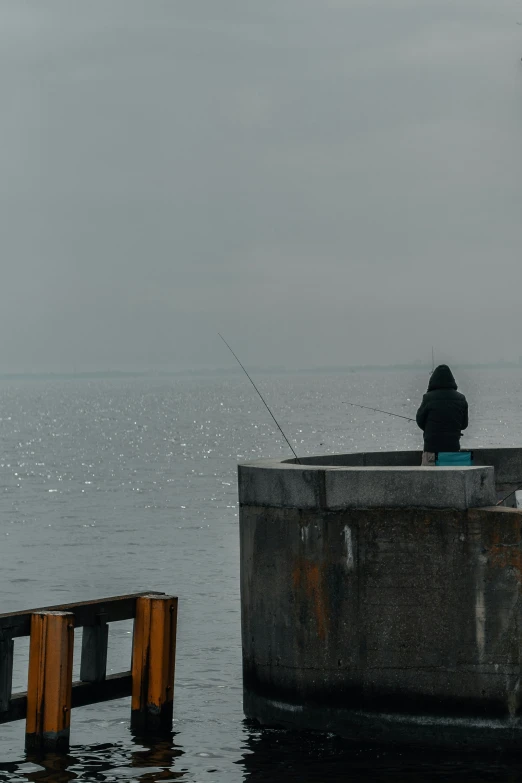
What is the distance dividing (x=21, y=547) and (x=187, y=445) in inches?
1957

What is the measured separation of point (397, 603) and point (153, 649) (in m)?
2.19

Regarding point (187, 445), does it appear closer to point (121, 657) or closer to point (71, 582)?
point (71, 582)

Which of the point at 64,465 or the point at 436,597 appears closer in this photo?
the point at 436,597

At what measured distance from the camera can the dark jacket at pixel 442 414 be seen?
12.5 metres

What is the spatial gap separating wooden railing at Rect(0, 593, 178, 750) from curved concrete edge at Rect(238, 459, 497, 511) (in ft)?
5.15

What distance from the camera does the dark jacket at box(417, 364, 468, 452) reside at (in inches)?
491

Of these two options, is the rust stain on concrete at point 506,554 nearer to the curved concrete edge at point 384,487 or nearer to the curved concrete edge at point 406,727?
the curved concrete edge at point 384,487

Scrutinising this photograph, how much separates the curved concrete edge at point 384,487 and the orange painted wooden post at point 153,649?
1.40 m

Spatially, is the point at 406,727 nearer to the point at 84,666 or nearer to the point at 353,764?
the point at 353,764

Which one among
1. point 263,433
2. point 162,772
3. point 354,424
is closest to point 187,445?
point 263,433

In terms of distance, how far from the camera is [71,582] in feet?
82.7

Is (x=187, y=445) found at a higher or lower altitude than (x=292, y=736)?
higher

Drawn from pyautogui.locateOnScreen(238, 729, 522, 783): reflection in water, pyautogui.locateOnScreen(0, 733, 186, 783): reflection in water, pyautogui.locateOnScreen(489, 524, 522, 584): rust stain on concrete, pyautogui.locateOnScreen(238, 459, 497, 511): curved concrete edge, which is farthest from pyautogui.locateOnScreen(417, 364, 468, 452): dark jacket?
pyautogui.locateOnScreen(0, 733, 186, 783): reflection in water

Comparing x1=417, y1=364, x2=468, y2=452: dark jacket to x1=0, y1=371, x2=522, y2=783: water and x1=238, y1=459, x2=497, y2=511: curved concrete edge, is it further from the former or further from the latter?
x1=0, y1=371, x2=522, y2=783: water
